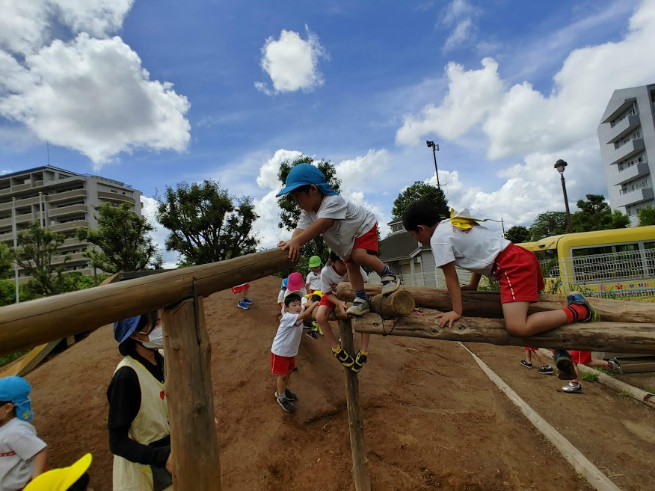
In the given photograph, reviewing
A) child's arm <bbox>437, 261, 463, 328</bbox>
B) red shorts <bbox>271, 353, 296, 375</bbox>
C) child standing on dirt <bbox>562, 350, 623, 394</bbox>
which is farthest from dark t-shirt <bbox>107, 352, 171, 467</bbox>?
child standing on dirt <bbox>562, 350, 623, 394</bbox>

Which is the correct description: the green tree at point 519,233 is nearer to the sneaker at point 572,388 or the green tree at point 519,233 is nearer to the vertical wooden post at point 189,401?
the sneaker at point 572,388

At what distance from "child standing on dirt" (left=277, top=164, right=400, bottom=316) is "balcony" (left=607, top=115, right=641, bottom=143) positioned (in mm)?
41390

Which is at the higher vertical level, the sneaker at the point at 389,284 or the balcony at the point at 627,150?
the balcony at the point at 627,150

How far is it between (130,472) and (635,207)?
149 ft

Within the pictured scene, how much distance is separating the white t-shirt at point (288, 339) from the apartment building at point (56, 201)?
52.6 metres

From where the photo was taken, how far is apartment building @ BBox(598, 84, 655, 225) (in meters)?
32.0

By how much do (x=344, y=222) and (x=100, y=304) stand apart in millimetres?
2149

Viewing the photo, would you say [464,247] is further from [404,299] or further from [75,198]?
[75,198]

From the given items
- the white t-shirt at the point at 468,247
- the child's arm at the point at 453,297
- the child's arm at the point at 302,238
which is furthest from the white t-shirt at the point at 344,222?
the child's arm at the point at 453,297

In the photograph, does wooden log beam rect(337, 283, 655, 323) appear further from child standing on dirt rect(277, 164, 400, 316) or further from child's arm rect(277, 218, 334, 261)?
child's arm rect(277, 218, 334, 261)

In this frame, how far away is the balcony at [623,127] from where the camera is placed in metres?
32.6

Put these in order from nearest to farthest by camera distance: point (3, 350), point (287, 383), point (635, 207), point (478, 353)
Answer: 1. point (3, 350)
2. point (287, 383)
3. point (478, 353)
4. point (635, 207)

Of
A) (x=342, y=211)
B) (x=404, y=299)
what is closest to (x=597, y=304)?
(x=404, y=299)

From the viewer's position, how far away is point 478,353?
358 inches
